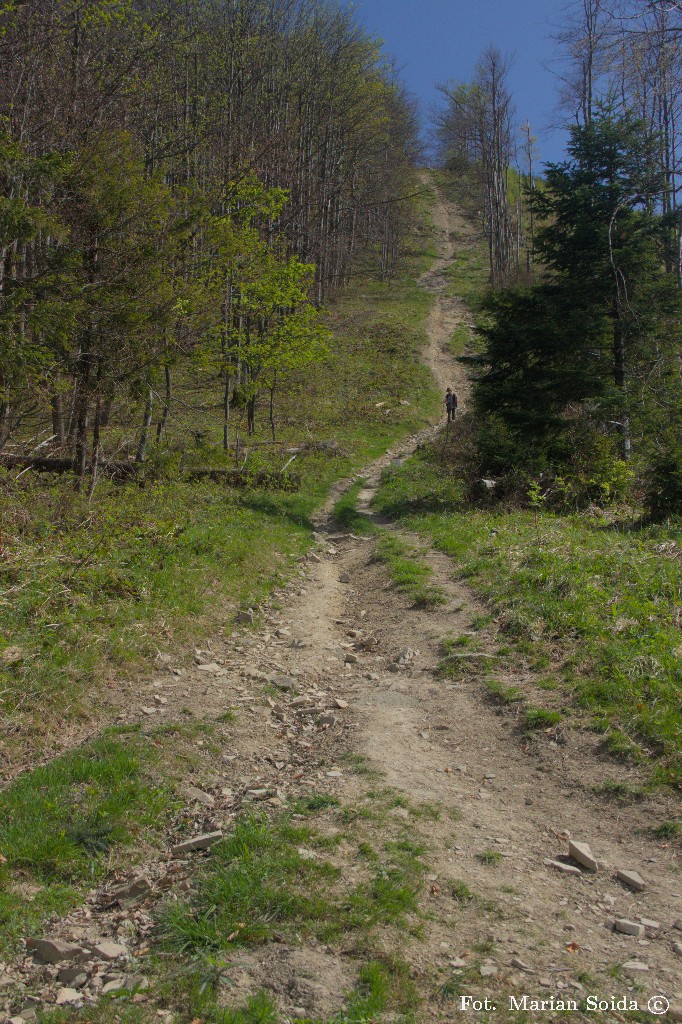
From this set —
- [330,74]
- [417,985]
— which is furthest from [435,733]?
[330,74]

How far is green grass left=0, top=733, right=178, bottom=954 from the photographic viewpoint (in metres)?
4.28

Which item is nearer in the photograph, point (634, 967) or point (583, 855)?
Answer: point (634, 967)

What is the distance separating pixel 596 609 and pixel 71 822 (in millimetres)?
5535

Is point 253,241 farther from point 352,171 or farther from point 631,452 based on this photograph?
point 352,171

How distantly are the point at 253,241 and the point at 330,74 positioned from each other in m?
22.6

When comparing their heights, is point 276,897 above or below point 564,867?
above

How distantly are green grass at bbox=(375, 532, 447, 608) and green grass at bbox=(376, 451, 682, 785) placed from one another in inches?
20.7

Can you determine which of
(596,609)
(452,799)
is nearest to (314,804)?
(452,799)

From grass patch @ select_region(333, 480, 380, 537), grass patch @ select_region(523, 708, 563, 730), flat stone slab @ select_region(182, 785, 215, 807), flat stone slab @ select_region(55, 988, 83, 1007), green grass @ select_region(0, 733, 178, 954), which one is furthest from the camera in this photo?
grass patch @ select_region(333, 480, 380, 537)

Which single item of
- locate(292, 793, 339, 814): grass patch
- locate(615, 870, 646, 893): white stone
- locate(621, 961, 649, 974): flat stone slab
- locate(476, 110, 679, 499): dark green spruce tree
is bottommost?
locate(615, 870, 646, 893): white stone

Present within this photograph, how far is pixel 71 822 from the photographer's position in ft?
16.1

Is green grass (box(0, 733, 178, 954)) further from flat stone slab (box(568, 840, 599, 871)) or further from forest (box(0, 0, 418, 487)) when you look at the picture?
forest (box(0, 0, 418, 487))

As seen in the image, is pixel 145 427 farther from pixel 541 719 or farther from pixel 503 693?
pixel 541 719

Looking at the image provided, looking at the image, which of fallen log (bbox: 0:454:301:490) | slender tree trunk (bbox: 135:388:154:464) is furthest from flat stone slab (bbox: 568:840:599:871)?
slender tree trunk (bbox: 135:388:154:464)
